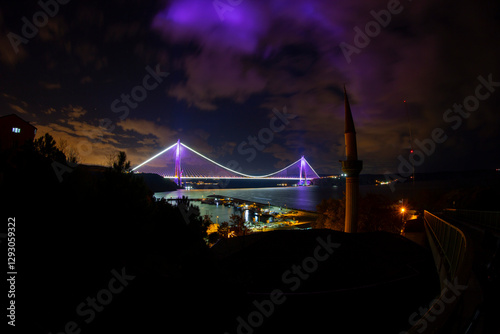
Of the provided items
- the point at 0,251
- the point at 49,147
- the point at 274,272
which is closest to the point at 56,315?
the point at 0,251

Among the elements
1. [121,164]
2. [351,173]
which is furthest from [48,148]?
[351,173]

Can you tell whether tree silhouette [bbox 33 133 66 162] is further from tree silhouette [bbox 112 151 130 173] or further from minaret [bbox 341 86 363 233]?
minaret [bbox 341 86 363 233]

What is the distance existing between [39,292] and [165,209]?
6.12 m

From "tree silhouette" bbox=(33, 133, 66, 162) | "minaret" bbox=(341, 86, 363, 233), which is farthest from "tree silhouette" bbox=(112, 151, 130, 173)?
"minaret" bbox=(341, 86, 363, 233)

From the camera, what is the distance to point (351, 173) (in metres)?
11.8

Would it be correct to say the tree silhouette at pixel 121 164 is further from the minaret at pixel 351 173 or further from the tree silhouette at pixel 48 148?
the minaret at pixel 351 173

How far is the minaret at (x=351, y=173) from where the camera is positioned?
37.9ft

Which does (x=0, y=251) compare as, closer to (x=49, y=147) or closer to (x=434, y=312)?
(x=49, y=147)

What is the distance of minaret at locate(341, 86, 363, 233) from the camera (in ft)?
37.9

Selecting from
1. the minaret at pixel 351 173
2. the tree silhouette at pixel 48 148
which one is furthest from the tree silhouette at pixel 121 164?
the minaret at pixel 351 173

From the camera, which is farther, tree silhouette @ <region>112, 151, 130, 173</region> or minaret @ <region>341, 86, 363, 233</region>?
minaret @ <region>341, 86, 363, 233</region>

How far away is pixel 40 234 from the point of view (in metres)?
4.42

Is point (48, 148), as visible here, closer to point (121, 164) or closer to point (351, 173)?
point (121, 164)

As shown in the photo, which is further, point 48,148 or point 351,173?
point 351,173
